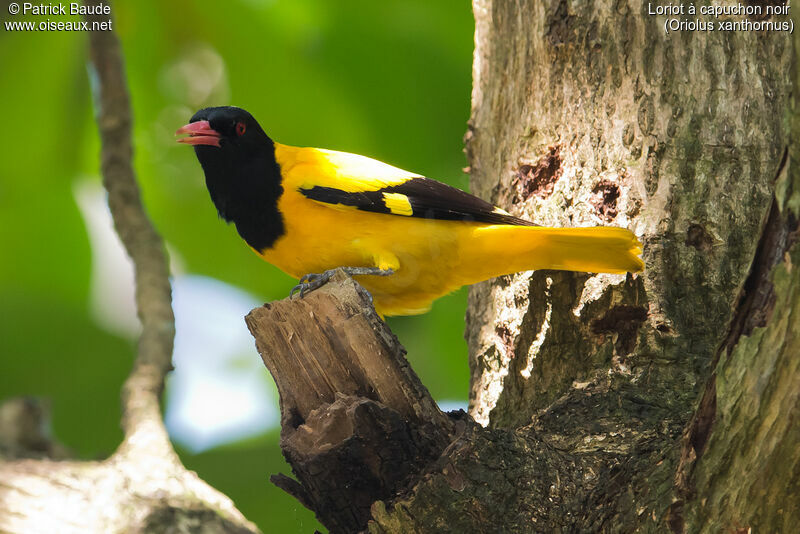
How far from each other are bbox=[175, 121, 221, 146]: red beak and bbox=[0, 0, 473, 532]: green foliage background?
124cm

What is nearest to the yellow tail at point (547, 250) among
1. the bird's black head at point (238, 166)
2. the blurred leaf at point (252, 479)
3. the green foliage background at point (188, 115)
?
the bird's black head at point (238, 166)

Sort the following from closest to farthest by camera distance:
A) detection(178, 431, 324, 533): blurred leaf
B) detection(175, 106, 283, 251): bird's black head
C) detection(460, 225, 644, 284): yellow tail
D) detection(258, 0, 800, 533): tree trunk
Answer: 1. detection(258, 0, 800, 533): tree trunk
2. detection(460, 225, 644, 284): yellow tail
3. detection(175, 106, 283, 251): bird's black head
4. detection(178, 431, 324, 533): blurred leaf

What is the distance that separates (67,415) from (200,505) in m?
3.19

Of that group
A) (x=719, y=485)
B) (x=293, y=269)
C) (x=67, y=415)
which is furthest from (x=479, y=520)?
(x=67, y=415)

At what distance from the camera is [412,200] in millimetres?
3639

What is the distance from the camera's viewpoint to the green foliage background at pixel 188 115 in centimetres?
520

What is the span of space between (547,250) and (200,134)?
176 cm

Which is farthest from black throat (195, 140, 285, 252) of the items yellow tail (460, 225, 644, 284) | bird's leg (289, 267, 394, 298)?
yellow tail (460, 225, 644, 284)

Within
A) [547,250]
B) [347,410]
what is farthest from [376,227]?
[347,410]

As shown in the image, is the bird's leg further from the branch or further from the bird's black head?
the branch

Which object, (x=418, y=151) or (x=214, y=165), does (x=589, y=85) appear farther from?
(x=418, y=151)

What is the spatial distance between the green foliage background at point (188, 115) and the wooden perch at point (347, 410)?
8.00ft

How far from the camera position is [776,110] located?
120 inches

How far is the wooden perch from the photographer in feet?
7.98
